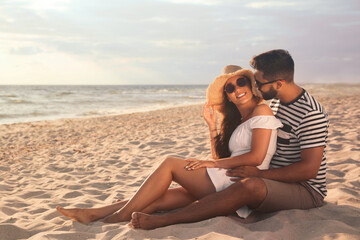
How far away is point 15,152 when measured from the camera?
22.4ft

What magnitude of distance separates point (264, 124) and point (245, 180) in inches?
21.3

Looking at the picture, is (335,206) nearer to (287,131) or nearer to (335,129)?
(287,131)

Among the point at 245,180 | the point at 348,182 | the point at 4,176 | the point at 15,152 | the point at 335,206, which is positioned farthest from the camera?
the point at 15,152

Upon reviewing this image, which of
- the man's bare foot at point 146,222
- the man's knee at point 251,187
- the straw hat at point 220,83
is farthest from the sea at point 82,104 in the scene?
the man's knee at point 251,187

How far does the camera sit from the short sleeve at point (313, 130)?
8.41 ft

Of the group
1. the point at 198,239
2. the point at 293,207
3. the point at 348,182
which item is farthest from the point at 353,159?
the point at 198,239

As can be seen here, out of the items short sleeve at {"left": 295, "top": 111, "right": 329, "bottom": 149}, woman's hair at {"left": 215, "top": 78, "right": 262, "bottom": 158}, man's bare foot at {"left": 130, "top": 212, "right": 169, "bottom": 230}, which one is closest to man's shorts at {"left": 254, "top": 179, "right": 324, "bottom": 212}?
short sleeve at {"left": 295, "top": 111, "right": 329, "bottom": 149}

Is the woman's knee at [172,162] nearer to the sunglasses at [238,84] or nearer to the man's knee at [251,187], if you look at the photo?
the man's knee at [251,187]

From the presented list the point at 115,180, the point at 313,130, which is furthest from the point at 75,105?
the point at 313,130

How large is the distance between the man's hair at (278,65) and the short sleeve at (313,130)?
373 millimetres

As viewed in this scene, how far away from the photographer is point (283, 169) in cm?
267

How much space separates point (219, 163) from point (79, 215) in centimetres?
141

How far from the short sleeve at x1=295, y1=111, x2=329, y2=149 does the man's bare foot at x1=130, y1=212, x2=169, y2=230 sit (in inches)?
53.4

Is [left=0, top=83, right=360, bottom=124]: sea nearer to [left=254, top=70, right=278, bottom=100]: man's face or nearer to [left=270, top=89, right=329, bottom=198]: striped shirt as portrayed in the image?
[left=254, top=70, right=278, bottom=100]: man's face
